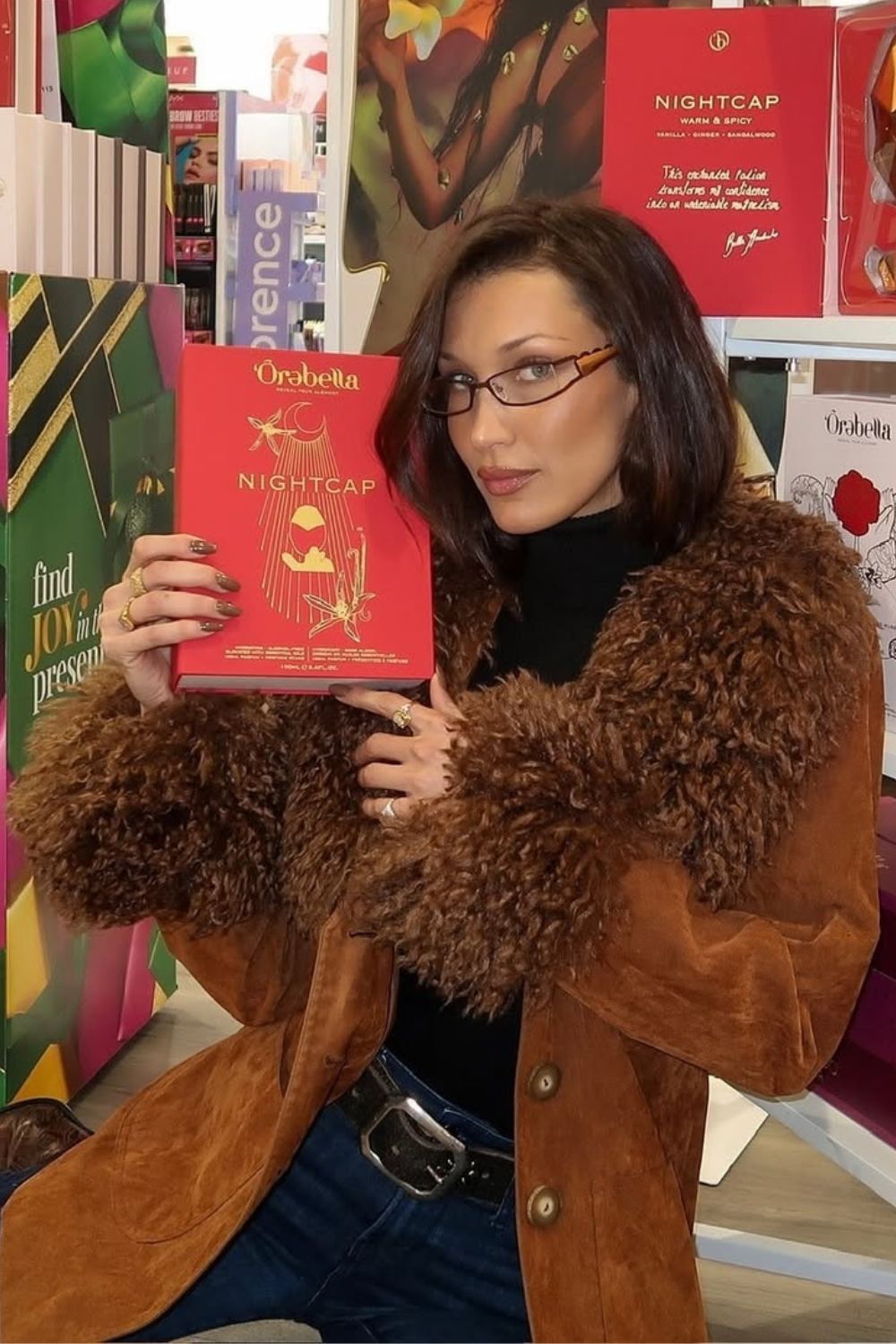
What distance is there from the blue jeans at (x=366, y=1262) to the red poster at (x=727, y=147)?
99 cm

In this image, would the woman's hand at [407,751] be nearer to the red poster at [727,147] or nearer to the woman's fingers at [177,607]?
the woman's fingers at [177,607]

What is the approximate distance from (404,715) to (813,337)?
2.32 feet

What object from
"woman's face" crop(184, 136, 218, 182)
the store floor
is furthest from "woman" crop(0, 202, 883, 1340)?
"woman's face" crop(184, 136, 218, 182)

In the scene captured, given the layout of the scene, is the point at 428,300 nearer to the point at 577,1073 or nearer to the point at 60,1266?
the point at 577,1073

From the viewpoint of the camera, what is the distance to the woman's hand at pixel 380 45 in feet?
7.18

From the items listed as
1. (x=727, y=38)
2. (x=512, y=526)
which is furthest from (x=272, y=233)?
(x=512, y=526)

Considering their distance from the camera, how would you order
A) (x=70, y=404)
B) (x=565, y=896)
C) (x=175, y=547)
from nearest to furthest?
(x=565, y=896) < (x=175, y=547) < (x=70, y=404)

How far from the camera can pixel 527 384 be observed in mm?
1384

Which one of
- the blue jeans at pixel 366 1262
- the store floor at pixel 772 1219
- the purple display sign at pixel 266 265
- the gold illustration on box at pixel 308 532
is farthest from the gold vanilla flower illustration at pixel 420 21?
the purple display sign at pixel 266 265

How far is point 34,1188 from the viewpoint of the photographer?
140 centimetres

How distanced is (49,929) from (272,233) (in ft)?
13.7

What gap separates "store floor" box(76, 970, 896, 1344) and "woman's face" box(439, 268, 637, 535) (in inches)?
49.3
